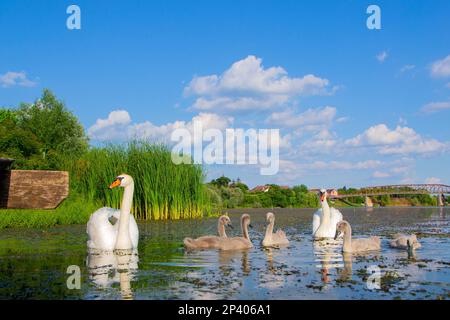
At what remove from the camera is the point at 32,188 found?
2.28 metres

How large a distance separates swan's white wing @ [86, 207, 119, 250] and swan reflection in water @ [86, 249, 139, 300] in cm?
22

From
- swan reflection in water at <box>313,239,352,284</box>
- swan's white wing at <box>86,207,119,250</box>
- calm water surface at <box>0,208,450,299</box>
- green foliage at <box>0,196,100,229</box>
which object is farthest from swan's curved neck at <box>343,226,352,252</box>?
green foliage at <box>0,196,100,229</box>

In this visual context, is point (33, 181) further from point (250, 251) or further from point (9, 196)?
point (250, 251)

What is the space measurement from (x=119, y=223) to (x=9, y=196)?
11451 mm

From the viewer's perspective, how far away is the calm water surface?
24.7ft

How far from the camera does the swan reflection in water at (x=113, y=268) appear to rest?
8.30m

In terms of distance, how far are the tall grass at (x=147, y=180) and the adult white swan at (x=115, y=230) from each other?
13196mm

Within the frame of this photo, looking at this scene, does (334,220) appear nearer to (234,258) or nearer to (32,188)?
(234,258)

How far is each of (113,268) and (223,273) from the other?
89.9 inches

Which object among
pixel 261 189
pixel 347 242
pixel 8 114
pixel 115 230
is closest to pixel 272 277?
pixel 347 242

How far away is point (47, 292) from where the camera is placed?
7.72 m

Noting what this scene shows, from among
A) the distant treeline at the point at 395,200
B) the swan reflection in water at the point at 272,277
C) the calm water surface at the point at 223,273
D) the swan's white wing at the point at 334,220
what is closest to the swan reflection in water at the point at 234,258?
the calm water surface at the point at 223,273

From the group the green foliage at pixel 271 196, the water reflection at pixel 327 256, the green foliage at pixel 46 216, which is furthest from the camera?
the green foliage at pixel 271 196

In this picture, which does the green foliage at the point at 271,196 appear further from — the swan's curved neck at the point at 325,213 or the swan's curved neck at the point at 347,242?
the swan's curved neck at the point at 347,242
